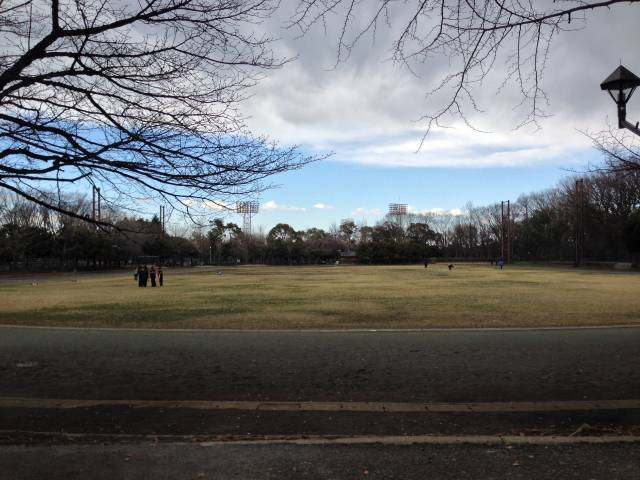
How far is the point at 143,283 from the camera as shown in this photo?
36.4m

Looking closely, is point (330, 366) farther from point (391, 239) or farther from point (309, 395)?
point (391, 239)

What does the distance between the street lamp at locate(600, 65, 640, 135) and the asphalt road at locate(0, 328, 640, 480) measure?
3937mm

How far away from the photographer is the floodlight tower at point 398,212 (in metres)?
156

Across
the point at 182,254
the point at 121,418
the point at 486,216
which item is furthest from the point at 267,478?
the point at 486,216

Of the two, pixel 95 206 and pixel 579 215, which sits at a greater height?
pixel 579 215

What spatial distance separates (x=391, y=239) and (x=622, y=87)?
11572 centimetres

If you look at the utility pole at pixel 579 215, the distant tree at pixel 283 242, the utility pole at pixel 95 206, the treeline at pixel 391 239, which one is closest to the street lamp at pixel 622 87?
the utility pole at pixel 95 206

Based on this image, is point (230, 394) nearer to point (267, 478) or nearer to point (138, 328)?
point (267, 478)

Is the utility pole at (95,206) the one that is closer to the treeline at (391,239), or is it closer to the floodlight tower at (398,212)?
the treeline at (391,239)

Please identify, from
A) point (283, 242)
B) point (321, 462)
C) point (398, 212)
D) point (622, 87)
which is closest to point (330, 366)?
point (321, 462)

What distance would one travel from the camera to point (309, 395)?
7.27 metres

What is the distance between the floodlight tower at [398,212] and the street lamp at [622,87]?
143 meters

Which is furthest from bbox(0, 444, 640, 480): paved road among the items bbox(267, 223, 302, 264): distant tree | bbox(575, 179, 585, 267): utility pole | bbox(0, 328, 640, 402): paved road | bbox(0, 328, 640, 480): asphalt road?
bbox(267, 223, 302, 264): distant tree

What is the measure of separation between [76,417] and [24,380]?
257 centimetres
